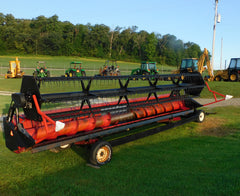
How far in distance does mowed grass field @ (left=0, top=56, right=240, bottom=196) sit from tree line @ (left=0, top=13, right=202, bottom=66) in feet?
240

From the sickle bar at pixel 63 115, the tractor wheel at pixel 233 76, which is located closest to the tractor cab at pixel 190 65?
the tractor wheel at pixel 233 76

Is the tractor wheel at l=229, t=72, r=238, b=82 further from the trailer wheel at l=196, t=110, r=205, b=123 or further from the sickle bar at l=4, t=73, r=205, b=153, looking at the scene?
the sickle bar at l=4, t=73, r=205, b=153

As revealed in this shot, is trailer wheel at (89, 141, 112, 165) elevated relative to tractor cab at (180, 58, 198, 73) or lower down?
lower down

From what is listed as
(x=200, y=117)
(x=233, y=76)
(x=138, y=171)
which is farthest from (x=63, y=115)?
(x=233, y=76)

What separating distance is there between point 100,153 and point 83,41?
78941 mm

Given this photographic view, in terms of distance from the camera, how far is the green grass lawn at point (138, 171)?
11.4ft

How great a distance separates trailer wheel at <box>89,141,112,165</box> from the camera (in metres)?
4.33

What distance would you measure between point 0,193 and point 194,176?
3.04 m

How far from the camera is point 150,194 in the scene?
331 cm

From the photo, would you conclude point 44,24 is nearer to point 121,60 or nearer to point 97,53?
point 97,53

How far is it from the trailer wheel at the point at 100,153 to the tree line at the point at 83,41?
7400 centimetres

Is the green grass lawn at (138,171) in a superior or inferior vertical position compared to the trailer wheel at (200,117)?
inferior

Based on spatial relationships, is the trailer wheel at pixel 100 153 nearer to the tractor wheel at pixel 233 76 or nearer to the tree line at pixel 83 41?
the tractor wheel at pixel 233 76

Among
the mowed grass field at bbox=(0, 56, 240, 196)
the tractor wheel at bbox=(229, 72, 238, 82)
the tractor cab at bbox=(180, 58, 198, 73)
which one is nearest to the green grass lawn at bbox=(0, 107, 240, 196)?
the mowed grass field at bbox=(0, 56, 240, 196)
